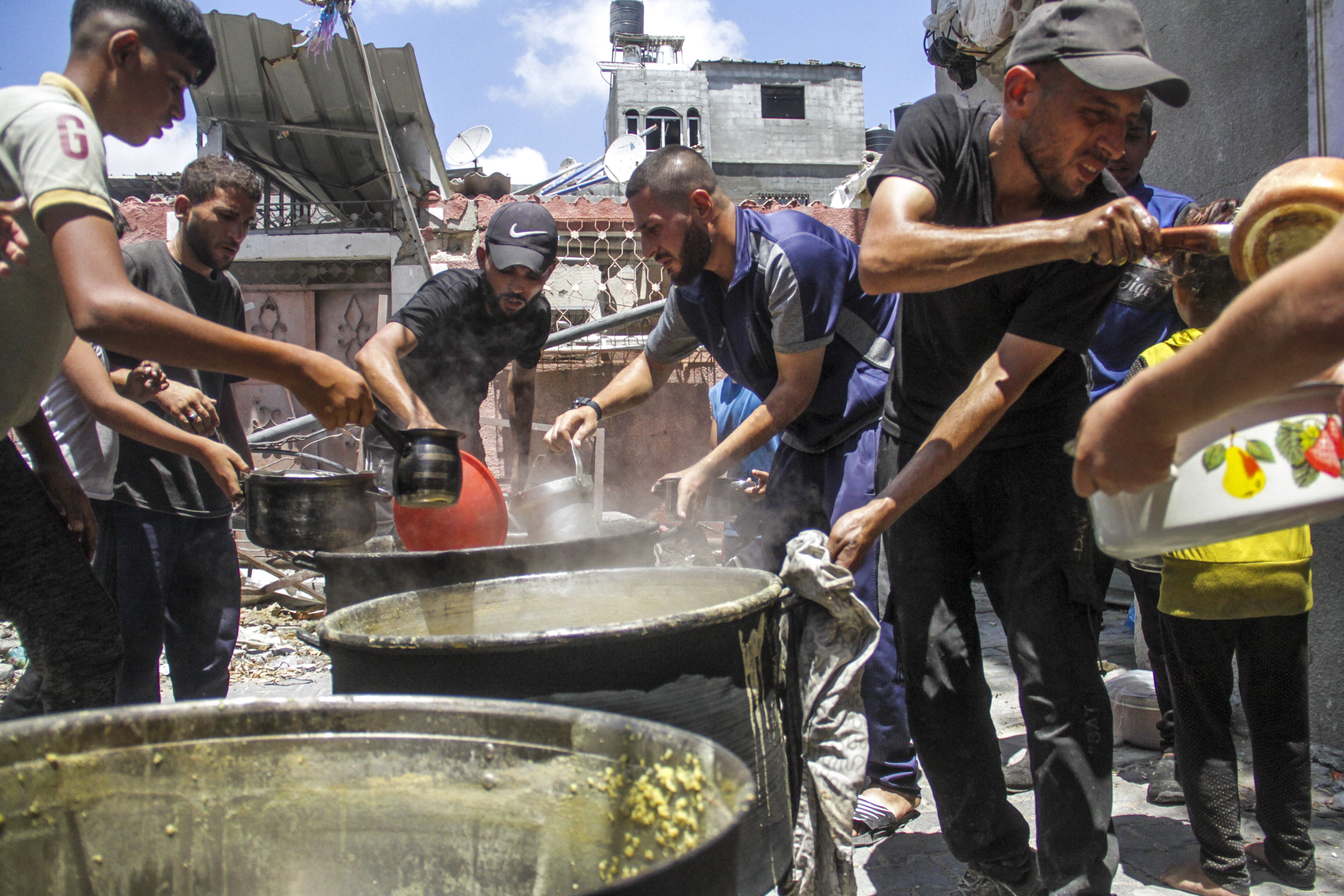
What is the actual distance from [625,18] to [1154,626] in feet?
165

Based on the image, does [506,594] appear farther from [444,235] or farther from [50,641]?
[444,235]

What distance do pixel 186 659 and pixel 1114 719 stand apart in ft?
11.3

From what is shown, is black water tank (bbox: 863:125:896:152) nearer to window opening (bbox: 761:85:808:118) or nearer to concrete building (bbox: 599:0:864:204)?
concrete building (bbox: 599:0:864:204)

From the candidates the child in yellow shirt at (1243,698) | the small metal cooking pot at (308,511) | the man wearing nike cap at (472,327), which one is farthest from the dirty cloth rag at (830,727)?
the man wearing nike cap at (472,327)

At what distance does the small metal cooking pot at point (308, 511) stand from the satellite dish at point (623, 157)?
31.6 ft

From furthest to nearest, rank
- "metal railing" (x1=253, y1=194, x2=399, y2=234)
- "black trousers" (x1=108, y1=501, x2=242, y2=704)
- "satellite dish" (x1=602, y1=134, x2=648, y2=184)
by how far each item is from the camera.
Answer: "satellite dish" (x1=602, y1=134, x2=648, y2=184) < "metal railing" (x1=253, y1=194, x2=399, y2=234) < "black trousers" (x1=108, y1=501, x2=242, y2=704)

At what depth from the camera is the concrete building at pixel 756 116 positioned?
37750 millimetres

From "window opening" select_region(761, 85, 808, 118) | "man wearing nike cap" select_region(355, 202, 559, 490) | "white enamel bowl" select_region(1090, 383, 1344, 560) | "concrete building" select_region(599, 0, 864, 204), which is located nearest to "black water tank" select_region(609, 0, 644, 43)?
"concrete building" select_region(599, 0, 864, 204)

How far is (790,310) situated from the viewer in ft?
9.04

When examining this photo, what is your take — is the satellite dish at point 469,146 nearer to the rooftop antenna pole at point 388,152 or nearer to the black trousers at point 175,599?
the rooftop antenna pole at point 388,152

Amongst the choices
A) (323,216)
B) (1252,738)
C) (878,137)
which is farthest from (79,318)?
(878,137)

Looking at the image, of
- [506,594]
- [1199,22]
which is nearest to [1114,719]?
[506,594]

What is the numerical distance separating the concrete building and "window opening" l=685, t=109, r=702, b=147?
35 mm

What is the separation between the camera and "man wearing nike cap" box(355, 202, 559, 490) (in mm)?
3717
